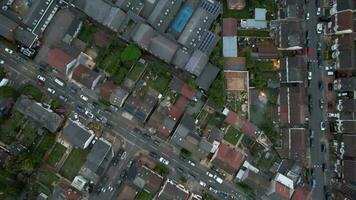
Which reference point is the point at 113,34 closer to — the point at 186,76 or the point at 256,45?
the point at 186,76

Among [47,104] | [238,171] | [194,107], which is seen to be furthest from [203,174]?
[47,104]

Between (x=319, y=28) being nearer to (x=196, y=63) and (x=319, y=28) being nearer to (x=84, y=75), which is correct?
(x=196, y=63)

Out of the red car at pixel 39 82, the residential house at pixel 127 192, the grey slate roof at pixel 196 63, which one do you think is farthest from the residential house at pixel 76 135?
the grey slate roof at pixel 196 63

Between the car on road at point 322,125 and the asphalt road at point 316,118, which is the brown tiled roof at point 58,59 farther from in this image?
the car on road at point 322,125

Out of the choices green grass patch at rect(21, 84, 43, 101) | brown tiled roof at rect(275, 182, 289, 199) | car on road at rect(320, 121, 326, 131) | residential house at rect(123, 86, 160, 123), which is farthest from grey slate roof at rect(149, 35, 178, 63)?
car on road at rect(320, 121, 326, 131)

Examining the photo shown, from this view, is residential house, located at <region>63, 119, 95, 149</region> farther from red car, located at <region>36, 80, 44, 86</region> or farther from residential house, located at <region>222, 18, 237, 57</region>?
residential house, located at <region>222, 18, 237, 57</region>
